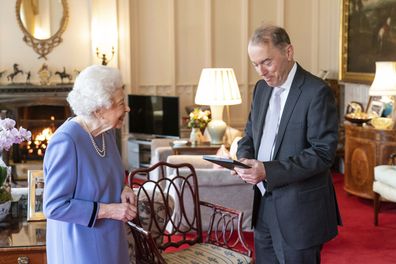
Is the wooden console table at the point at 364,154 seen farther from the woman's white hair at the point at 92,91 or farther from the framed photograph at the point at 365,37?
the woman's white hair at the point at 92,91

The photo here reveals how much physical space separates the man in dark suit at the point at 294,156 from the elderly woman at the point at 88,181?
58 cm

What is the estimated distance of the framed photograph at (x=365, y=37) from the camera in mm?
6570

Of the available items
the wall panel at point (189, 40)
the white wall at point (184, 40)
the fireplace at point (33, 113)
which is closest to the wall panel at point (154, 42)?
the white wall at point (184, 40)

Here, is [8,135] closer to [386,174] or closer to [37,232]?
[37,232]

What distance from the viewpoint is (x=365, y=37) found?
23.3ft

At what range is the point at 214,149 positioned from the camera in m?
6.21

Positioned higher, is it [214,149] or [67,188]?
[67,188]

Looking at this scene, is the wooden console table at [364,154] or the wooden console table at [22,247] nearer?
the wooden console table at [22,247]

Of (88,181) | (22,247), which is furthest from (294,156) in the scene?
(22,247)

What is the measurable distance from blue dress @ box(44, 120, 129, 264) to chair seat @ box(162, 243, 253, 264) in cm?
80

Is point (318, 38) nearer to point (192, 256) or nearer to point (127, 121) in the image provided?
point (127, 121)

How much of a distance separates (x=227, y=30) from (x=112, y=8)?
5.82 ft

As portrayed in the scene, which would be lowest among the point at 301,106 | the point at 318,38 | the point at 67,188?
the point at 67,188

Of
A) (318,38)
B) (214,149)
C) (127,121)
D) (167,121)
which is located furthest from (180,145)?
(318,38)
